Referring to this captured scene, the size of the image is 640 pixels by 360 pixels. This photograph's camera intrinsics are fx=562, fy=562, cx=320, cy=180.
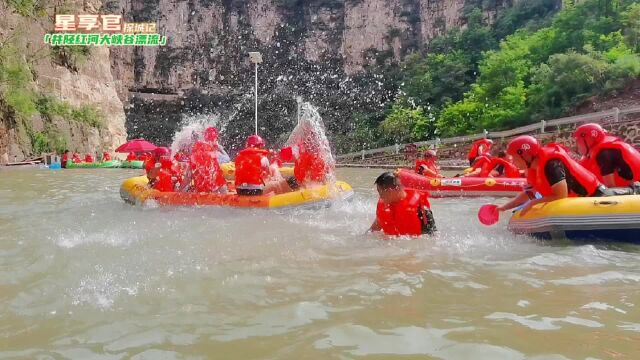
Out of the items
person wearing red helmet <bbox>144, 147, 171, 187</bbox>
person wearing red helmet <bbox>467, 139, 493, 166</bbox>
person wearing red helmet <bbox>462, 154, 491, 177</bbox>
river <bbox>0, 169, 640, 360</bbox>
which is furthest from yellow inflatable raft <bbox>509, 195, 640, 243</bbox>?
person wearing red helmet <bbox>467, 139, 493, 166</bbox>

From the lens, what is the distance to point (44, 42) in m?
28.6

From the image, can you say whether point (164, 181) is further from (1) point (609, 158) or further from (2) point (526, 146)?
(1) point (609, 158)

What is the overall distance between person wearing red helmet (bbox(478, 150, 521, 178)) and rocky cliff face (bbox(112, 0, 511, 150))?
30.6 m

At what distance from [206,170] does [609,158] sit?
566cm

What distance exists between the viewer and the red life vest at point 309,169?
8.59m

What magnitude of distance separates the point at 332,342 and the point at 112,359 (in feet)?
3.44

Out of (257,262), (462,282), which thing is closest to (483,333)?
(462,282)

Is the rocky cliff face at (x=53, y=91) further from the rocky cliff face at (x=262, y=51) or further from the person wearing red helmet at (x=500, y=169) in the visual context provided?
the person wearing red helmet at (x=500, y=169)

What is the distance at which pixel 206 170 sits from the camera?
885cm

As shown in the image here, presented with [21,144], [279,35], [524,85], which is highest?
[279,35]

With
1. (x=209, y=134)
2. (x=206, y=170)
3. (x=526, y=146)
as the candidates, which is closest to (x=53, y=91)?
(x=209, y=134)

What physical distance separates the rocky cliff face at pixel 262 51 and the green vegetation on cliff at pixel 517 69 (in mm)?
4114

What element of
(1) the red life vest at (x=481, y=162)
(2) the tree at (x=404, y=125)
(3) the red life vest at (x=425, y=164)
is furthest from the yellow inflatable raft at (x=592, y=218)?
(2) the tree at (x=404, y=125)

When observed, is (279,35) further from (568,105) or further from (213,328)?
(213,328)
